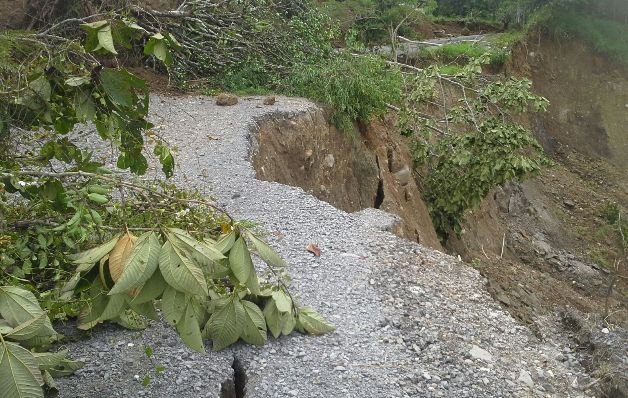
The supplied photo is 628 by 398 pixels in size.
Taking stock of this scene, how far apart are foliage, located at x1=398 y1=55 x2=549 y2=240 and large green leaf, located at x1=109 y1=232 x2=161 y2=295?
6.87 m

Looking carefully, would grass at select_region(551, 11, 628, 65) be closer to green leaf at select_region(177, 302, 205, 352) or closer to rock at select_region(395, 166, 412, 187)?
rock at select_region(395, 166, 412, 187)

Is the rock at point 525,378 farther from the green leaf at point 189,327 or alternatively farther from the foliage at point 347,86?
the foliage at point 347,86

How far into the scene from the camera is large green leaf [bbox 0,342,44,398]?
2184 millimetres

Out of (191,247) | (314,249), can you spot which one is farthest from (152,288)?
(314,249)

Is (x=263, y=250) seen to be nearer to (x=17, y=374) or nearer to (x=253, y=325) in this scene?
(x=253, y=325)

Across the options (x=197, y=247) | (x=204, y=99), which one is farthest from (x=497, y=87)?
(x=197, y=247)

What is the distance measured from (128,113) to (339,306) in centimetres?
217

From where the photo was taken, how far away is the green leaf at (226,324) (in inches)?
149

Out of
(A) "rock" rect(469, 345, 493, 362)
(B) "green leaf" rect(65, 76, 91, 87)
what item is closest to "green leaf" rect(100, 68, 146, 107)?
(B) "green leaf" rect(65, 76, 91, 87)

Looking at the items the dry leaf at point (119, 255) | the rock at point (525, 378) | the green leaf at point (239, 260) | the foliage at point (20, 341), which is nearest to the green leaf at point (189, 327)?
the green leaf at point (239, 260)

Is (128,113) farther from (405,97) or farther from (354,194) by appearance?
(405,97)

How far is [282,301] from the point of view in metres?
4.04

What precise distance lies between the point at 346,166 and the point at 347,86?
1172 mm

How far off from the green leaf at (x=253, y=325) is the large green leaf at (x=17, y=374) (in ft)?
5.56
